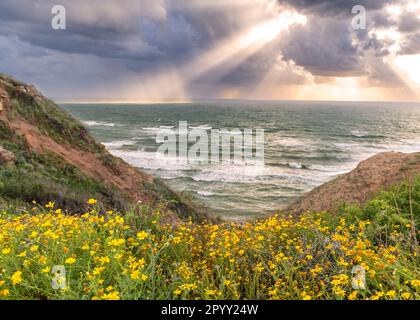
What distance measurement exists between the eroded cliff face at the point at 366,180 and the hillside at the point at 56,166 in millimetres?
4831

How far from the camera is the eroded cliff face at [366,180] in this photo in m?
11.1

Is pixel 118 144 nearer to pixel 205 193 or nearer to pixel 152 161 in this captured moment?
pixel 152 161

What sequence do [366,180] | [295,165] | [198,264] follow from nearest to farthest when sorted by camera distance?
[198,264]
[366,180]
[295,165]

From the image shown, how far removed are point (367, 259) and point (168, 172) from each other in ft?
88.6

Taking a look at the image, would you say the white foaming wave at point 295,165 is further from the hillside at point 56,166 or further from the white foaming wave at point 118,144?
the white foaming wave at point 118,144

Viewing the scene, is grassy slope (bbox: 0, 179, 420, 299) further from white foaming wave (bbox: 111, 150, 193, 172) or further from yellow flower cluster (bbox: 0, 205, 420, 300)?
white foaming wave (bbox: 111, 150, 193, 172)

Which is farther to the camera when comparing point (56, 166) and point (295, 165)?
point (295, 165)

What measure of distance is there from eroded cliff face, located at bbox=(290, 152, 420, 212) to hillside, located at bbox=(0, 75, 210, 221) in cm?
483

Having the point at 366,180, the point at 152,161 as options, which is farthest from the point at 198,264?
the point at 152,161

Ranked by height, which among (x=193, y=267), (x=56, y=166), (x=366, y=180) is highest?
(x=56, y=166)

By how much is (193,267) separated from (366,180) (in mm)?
9779

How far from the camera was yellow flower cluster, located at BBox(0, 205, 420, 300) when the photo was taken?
3.18 meters

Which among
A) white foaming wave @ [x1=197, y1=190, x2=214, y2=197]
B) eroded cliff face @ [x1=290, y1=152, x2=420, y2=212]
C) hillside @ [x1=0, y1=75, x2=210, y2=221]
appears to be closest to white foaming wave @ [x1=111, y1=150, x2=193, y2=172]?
white foaming wave @ [x1=197, y1=190, x2=214, y2=197]

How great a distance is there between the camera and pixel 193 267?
4098 millimetres
